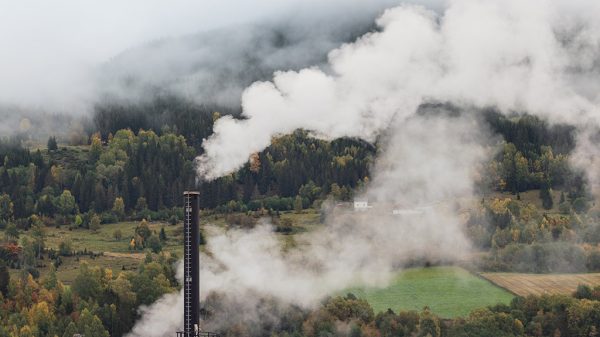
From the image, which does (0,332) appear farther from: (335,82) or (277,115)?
(335,82)

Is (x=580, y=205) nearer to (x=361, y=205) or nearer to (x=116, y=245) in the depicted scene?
(x=361, y=205)

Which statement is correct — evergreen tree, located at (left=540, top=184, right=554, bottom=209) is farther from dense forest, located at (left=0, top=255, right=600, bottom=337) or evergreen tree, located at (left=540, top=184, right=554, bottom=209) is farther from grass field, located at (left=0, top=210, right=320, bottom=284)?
dense forest, located at (left=0, top=255, right=600, bottom=337)

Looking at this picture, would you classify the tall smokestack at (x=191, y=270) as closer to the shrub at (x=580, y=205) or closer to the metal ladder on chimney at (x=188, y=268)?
the metal ladder on chimney at (x=188, y=268)

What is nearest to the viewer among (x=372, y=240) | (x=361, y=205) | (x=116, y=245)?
(x=372, y=240)

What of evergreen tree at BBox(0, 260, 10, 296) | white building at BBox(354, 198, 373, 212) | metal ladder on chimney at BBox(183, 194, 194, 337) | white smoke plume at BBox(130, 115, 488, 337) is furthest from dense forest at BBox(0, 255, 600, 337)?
white building at BBox(354, 198, 373, 212)

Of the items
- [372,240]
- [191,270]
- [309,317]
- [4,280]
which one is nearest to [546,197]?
[372,240]

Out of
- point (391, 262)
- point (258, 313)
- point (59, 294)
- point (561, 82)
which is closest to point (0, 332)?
point (59, 294)

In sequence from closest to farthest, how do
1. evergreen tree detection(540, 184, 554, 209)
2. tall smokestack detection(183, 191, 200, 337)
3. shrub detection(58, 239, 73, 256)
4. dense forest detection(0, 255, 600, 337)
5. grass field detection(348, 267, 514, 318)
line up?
tall smokestack detection(183, 191, 200, 337) < dense forest detection(0, 255, 600, 337) < grass field detection(348, 267, 514, 318) < shrub detection(58, 239, 73, 256) < evergreen tree detection(540, 184, 554, 209)
